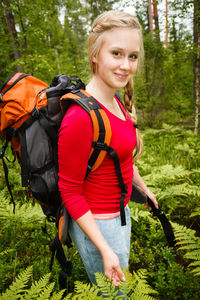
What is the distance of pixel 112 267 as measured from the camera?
4.02ft

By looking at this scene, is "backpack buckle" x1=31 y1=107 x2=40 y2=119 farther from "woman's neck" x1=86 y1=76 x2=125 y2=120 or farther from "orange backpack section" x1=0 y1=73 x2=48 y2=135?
"woman's neck" x1=86 y1=76 x2=125 y2=120

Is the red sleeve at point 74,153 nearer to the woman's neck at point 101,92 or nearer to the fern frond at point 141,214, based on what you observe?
the woman's neck at point 101,92

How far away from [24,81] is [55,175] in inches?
30.9

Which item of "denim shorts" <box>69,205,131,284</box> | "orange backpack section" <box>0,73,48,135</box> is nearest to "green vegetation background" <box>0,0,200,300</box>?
"denim shorts" <box>69,205,131,284</box>

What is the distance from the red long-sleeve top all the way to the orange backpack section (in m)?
0.37

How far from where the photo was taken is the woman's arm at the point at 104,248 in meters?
1.21

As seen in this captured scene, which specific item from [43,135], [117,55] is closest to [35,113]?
[43,135]

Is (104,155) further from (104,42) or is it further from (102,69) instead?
(104,42)

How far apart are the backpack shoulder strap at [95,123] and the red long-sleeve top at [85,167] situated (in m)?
0.03

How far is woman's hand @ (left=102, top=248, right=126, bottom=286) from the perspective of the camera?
121 cm

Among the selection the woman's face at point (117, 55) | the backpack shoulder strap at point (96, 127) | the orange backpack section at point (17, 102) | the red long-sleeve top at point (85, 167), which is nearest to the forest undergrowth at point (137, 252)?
the red long-sleeve top at point (85, 167)

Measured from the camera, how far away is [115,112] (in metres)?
1.48

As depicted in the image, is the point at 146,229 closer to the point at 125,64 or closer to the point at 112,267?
the point at 112,267

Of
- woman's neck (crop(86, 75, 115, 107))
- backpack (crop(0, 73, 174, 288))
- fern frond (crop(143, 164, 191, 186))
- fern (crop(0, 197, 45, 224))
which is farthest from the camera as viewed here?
fern frond (crop(143, 164, 191, 186))
